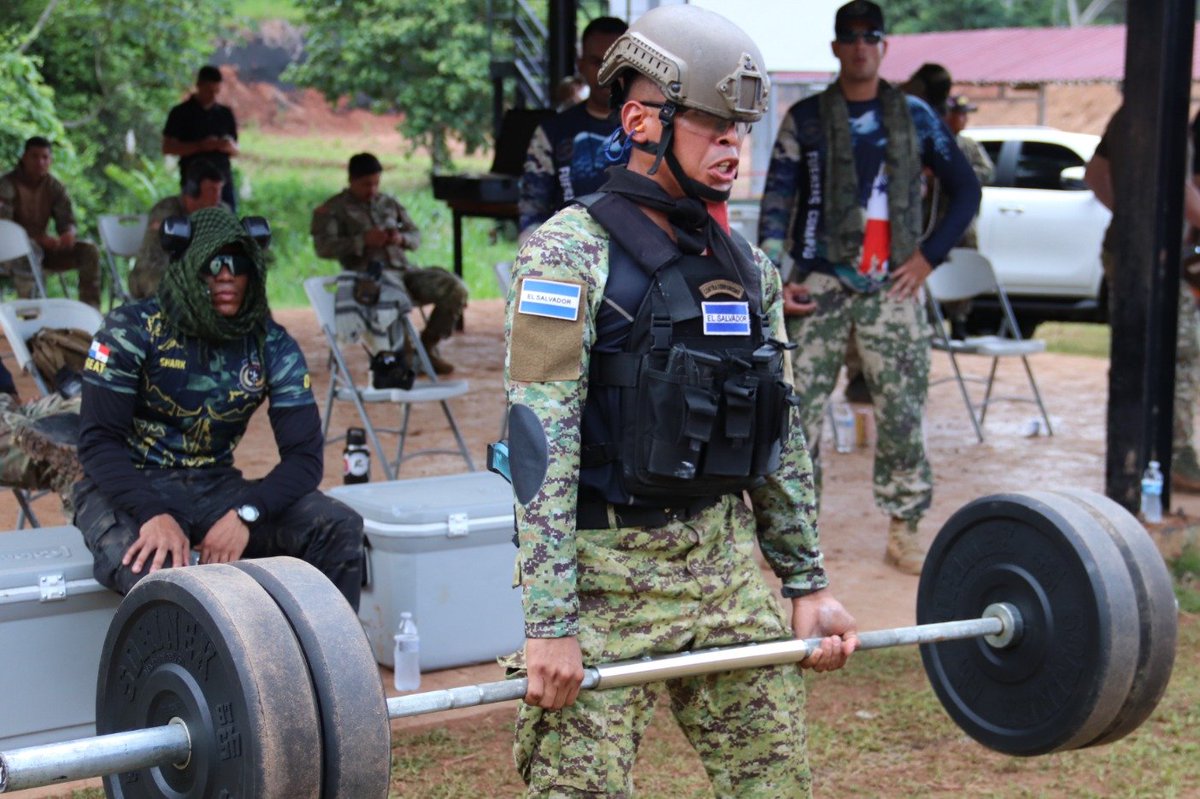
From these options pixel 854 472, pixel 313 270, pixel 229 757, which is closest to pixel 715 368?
pixel 229 757

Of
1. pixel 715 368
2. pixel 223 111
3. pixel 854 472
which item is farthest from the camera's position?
pixel 223 111

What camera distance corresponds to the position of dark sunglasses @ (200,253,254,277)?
4340 mm

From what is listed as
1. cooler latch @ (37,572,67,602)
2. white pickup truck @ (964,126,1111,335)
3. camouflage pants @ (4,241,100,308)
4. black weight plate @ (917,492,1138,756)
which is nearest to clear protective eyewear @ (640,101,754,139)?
black weight plate @ (917,492,1138,756)

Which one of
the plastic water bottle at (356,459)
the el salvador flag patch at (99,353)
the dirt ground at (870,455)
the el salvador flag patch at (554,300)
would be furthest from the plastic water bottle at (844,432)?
the el salvador flag patch at (554,300)

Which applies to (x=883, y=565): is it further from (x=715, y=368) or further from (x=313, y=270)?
(x=313, y=270)

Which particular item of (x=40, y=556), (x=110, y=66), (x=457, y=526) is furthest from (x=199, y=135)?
(x=110, y=66)

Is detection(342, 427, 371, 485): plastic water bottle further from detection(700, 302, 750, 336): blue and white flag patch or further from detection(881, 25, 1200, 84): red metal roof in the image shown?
detection(881, 25, 1200, 84): red metal roof

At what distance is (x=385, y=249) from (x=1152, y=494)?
5.39 meters

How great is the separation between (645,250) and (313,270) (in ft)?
50.7

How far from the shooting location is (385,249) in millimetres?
10094

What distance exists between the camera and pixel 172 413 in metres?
4.36

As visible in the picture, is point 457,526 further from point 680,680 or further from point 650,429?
point 650,429

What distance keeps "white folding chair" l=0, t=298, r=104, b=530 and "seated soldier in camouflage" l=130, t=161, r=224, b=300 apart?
238 centimetres

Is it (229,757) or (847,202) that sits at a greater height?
(847,202)
